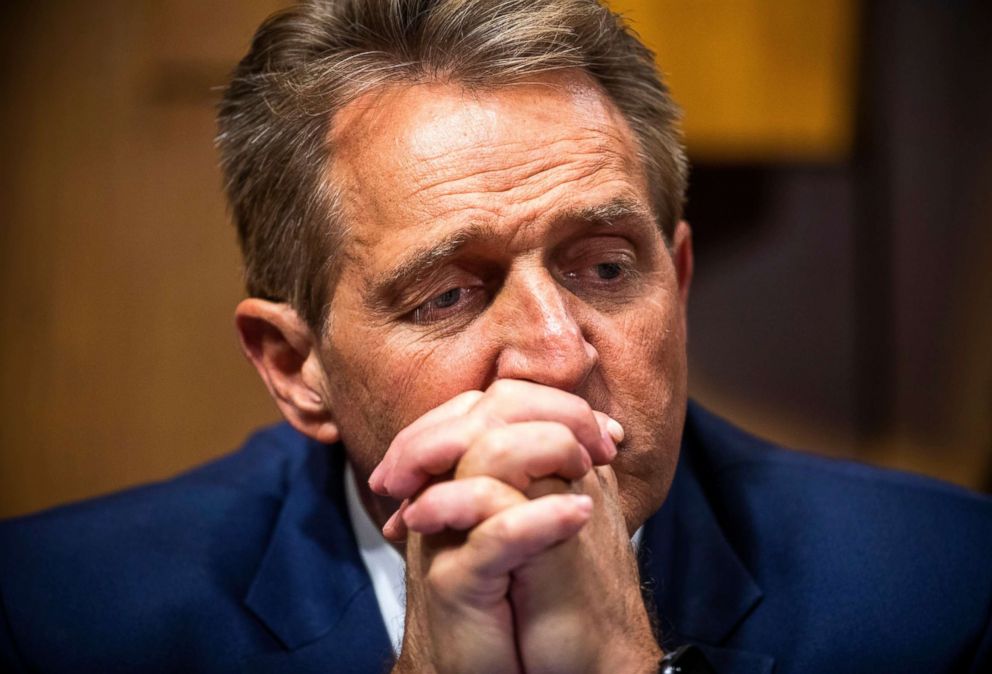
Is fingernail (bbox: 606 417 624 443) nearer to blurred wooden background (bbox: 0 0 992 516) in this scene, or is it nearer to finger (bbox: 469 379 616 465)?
finger (bbox: 469 379 616 465)

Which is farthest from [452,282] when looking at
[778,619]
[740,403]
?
[740,403]

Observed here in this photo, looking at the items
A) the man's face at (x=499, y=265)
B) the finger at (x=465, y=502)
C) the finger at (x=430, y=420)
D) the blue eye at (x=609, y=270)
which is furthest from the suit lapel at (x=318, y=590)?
the blue eye at (x=609, y=270)

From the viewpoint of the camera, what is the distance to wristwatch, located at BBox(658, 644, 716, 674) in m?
1.51

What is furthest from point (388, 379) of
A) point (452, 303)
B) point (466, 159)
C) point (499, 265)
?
point (466, 159)

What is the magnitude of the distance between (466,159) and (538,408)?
476mm

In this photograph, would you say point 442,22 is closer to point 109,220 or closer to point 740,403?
point 109,220

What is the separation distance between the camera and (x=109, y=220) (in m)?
3.55

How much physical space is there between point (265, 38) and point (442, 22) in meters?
0.44

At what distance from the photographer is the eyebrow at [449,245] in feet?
5.45

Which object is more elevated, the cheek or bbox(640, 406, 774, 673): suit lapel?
the cheek

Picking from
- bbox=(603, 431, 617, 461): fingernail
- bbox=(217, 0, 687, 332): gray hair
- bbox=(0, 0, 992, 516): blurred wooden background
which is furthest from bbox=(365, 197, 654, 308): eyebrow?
bbox=(0, 0, 992, 516): blurred wooden background

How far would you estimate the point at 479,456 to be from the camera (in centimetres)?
140

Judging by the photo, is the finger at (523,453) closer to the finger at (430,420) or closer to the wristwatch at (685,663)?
the finger at (430,420)

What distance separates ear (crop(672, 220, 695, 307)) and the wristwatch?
714 millimetres
